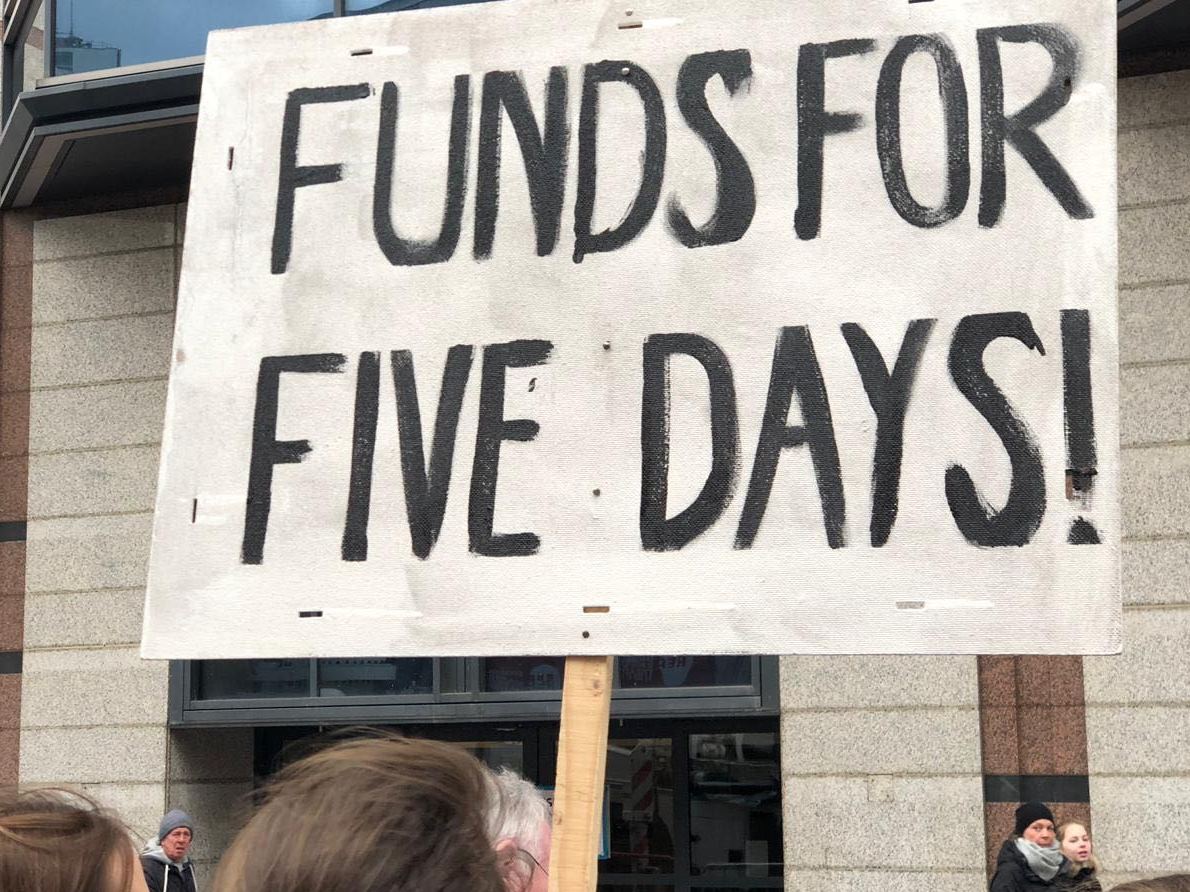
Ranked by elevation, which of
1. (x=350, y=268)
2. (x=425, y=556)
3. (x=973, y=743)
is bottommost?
(x=973, y=743)

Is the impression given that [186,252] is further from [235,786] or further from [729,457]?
[235,786]

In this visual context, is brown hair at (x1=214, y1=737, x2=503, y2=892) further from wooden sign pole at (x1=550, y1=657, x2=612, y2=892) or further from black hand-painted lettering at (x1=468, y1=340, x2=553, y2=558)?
black hand-painted lettering at (x1=468, y1=340, x2=553, y2=558)

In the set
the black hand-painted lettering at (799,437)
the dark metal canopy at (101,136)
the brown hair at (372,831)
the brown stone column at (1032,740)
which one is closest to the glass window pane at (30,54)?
the dark metal canopy at (101,136)

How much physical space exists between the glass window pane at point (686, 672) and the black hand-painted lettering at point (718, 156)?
551cm

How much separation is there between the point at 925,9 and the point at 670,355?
81cm

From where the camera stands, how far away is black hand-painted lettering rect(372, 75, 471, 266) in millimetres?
3104

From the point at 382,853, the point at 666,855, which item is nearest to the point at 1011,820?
the point at 666,855

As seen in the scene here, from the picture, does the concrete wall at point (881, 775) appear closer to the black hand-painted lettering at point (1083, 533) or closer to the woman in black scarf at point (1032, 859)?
the woman in black scarf at point (1032, 859)

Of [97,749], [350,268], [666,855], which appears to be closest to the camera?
[350,268]

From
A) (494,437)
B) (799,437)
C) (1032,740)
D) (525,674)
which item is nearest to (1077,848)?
(1032,740)

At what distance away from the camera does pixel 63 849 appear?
→ 1.48 meters

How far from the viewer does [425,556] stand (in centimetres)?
292

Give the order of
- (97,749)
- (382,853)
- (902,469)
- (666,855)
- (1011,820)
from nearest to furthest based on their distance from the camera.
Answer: (382,853)
(902,469)
(1011,820)
(666,855)
(97,749)

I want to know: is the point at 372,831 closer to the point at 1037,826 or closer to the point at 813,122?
the point at 813,122
